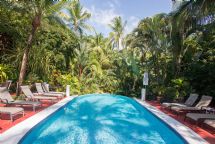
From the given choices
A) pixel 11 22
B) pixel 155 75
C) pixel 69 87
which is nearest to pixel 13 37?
pixel 11 22

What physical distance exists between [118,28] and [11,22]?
24197 mm

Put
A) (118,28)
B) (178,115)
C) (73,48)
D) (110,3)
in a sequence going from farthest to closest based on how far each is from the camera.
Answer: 1. (118,28)
2. (110,3)
3. (73,48)
4. (178,115)

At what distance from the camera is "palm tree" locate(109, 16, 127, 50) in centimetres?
3982

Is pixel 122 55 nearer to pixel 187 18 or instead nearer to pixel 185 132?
pixel 187 18

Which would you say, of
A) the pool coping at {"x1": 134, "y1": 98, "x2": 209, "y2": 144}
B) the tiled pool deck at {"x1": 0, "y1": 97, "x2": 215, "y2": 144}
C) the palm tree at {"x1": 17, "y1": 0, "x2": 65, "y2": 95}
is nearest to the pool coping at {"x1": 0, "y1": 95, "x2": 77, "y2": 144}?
the tiled pool deck at {"x1": 0, "y1": 97, "x2": 215, "y2": 144}

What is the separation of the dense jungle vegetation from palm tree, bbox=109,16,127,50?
17889 millimetres

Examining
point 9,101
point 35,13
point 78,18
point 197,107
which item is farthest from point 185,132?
point 78,18

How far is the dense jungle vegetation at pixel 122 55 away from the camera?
45.2ft

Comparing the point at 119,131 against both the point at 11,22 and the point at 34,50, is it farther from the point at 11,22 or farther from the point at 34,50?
the point at 11,22

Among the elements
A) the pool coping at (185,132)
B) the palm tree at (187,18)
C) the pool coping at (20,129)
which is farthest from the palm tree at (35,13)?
the pool coping at (185,132)

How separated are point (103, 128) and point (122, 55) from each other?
36.2 feet

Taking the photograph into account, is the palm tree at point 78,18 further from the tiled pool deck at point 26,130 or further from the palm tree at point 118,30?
the tiled pool deck at point 26,130

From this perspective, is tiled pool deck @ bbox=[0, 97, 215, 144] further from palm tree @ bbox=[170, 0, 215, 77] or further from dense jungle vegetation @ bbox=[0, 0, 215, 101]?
dense jungle vegetation @ bbox=[0, 0, 215, 101]

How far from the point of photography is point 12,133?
6.77 m
